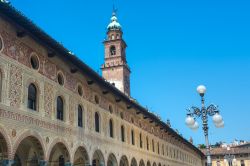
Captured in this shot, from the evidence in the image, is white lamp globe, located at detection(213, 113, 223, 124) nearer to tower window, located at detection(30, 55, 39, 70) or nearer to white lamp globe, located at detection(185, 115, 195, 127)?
white lamp globe, located at detection(185, 115, 195, 127)

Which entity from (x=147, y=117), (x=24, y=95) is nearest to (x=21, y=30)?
(x=24, y=95)

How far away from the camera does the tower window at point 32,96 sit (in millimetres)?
17839

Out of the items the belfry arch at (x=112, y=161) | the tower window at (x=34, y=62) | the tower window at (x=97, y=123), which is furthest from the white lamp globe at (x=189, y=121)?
the belfry arch at (x=112, y=161)

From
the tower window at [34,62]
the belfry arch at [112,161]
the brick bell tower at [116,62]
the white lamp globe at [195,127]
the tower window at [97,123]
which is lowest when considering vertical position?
the belfry arch at [112,161]

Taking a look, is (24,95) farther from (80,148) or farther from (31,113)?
(80,148)

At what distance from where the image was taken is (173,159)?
4734cm

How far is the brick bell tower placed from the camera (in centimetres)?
5622

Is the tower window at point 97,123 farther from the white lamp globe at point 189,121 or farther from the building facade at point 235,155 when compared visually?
the building facade at point 235,155

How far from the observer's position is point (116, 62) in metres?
56.8

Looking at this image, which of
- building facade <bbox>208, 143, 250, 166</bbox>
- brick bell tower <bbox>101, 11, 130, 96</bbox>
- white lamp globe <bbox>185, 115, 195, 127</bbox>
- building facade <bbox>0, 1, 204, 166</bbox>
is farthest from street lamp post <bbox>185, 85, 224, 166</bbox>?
building facade <bbox>208, 143, 250, 166</bbox>

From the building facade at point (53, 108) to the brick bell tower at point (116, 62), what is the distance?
2291 centimetres

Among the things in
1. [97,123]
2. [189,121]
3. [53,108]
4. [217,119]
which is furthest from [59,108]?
[217,119]

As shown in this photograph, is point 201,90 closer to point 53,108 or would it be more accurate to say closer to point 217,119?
point 217,119

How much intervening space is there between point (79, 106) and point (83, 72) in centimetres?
197
